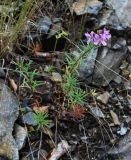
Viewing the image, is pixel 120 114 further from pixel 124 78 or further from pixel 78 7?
pixel 78 7

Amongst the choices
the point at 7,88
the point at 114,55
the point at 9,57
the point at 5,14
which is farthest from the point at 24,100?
the point at 114,55

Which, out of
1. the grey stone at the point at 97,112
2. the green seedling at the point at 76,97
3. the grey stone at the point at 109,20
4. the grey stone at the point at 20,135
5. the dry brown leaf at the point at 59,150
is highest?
the grey stone at the point at 109,20

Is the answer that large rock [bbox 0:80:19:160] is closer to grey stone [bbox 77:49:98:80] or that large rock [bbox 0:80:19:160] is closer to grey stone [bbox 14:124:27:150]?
grey stone [bbox 14:124:27:150]

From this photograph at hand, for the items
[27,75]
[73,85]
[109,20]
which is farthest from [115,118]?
[109,20]

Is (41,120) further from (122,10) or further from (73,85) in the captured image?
(122,10)

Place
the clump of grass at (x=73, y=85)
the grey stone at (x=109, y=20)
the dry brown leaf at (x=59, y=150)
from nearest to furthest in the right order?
the dry brown leaf at (x=59, y=150) < the clump of grass at (x=73, y=85) < the grey stone at (x=109, y=20)

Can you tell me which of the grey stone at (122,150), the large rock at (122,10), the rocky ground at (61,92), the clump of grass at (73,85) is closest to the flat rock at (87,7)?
the rocky ground at (61,92)

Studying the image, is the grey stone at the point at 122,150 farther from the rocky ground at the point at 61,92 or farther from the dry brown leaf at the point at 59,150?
the dry brown leaf at the point at 59,150

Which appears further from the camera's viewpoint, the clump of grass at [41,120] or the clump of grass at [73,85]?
the clump of grass at [73,85]
